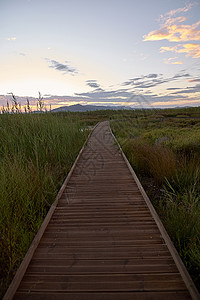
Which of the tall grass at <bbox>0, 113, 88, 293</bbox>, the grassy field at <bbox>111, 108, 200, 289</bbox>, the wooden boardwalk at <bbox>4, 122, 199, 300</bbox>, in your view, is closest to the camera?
the wooden boardwalk at <bbox>4, 122, 199, 300</bbox>

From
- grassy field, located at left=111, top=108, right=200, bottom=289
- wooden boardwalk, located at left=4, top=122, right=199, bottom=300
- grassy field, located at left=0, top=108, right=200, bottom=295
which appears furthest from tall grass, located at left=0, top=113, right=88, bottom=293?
grassy field, located at left=111, top=108, right=200, bottom=289

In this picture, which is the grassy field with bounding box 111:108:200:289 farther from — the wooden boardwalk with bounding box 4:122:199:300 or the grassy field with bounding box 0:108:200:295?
the wooden boardwalk with bounding box 4:122:199:300

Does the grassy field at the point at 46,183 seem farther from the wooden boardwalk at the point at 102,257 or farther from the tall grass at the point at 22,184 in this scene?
the wooden boardwalk at the point at 102,257

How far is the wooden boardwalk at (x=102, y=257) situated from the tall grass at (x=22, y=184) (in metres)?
0.22

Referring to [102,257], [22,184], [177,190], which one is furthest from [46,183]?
[177,190]

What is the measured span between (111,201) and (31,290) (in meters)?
1.94

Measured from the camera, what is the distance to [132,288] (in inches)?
64.9

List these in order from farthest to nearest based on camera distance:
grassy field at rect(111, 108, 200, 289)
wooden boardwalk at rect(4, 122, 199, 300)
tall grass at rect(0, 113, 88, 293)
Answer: grassy field at rect(111, 108, 200, 289), tall grass at rect(0, 113, 88, 293), wooden boardwalk at rect(4, 122, 199, 300)

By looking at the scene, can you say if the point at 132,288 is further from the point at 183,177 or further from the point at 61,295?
the point at 183,177

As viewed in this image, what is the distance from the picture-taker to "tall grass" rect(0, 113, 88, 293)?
2135mm

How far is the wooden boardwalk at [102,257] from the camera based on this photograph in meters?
1.63

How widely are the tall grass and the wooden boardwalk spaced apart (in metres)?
0.22

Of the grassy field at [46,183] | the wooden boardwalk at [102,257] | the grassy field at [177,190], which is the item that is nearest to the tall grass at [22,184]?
the grassy field at [46,183]

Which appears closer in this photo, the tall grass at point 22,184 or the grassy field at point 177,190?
the tall grass at point 22,184
